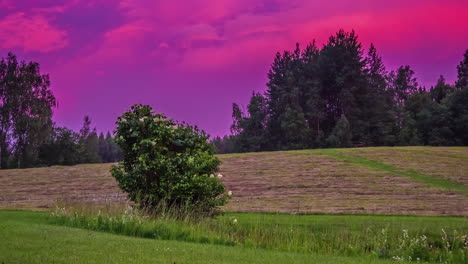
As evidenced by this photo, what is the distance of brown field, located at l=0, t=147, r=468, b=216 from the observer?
732 inches

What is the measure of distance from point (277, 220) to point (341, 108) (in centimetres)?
5683

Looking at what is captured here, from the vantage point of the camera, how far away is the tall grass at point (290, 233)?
10.6 m

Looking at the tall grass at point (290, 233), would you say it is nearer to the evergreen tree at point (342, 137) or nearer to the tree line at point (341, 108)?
the evergreen tree at point (342, 137)

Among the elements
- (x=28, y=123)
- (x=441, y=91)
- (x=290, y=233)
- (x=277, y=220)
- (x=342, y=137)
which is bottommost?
(x=277, y=220)

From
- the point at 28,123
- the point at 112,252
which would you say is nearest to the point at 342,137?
the point at 28,123

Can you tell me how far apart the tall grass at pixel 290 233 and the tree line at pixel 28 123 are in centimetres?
4641

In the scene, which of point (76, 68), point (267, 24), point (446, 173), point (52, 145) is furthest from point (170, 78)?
point (446, 173)

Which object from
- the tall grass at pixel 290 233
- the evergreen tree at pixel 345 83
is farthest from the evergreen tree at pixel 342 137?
the tall grass at pixel 290 233

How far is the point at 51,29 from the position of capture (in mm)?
34844

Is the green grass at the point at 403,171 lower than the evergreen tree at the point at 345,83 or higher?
lower

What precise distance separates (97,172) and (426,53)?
3029cm

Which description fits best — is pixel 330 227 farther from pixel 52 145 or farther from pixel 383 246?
pixel 52 145

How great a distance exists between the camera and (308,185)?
24.7 meters

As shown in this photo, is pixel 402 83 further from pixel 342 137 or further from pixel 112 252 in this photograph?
pixel 112 252
